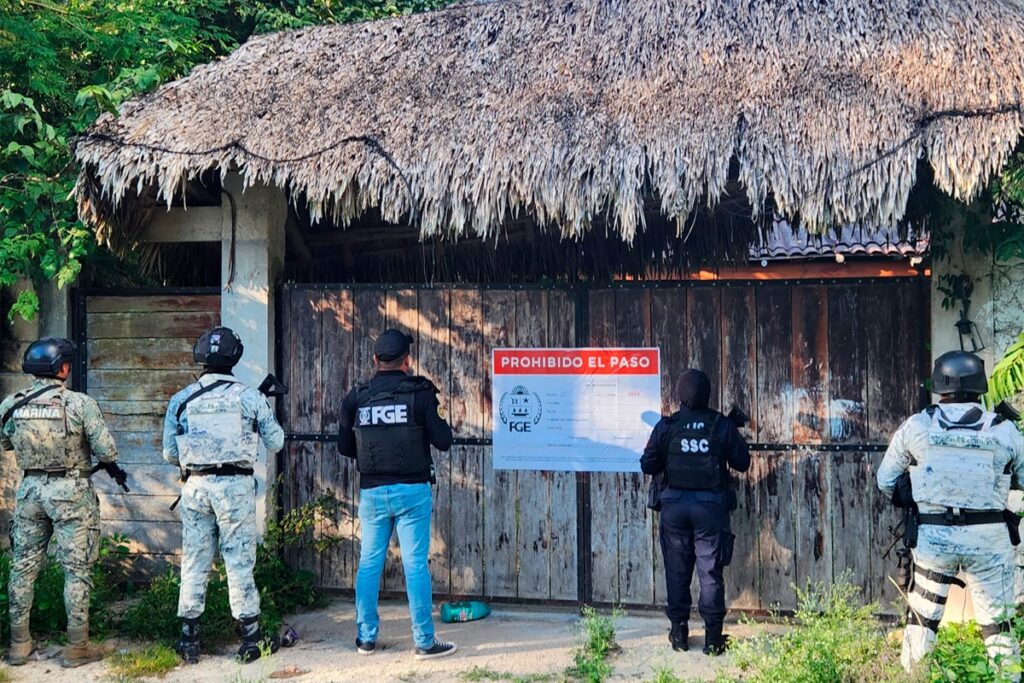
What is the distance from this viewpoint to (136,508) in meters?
6.32

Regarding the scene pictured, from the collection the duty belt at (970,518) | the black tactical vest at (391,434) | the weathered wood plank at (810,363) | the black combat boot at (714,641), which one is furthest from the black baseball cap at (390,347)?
the duty belt at (970,518)

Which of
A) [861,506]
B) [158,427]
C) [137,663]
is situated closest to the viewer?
[137,663]

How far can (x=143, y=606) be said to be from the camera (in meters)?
5.55

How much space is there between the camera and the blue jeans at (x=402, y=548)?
517 cm

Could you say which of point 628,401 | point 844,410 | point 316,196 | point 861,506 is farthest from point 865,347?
point 316,196

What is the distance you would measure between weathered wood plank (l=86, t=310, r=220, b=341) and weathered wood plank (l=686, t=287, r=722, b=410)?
3.14m

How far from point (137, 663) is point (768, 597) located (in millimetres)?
3640

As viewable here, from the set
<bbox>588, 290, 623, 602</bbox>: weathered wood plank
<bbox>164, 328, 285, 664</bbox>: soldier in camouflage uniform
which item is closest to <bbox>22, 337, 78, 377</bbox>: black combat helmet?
<bbox>164, 328, 285, 664</bbox>: soldier in camouflage uniform

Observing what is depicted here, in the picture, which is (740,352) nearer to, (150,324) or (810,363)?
(810,363)

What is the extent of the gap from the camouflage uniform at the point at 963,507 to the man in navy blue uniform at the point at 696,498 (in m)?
1.00

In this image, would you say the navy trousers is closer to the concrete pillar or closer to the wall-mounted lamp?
the wall-mounted lamp

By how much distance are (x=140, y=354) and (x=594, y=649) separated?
358 centimetres

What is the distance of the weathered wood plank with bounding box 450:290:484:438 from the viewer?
245 inches

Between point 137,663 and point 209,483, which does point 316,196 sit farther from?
point 137,663
